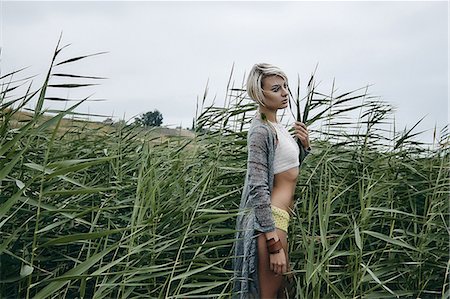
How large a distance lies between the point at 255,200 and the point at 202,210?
0.68 ft

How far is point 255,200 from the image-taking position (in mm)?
2396

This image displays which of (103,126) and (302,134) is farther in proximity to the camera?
(103,126)

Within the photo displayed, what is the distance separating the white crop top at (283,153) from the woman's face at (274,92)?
0.08 m

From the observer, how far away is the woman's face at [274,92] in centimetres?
249

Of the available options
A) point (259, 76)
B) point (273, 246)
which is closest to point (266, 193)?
point (273, 246)

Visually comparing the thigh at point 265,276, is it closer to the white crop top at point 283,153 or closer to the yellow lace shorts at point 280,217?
the yellow lace shorts at point 280,217

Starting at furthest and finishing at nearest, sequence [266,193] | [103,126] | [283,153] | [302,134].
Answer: [103,126] < [302,134] < [283,153] < [266,193]

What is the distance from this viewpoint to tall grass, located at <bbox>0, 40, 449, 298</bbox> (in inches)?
96.0

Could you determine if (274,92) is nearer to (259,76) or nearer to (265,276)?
(259,76)

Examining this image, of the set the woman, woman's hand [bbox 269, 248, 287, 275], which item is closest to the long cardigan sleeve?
the woman

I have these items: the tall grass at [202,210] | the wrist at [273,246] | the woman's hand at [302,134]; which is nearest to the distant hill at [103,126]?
the tall grass at [202,210]

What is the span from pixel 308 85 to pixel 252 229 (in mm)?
851

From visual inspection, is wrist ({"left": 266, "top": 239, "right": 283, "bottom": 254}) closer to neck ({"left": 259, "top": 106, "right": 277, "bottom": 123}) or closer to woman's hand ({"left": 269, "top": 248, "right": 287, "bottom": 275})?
woman's hand ({"left": 269, "top": 248, "right": 287, "bottom": 275})

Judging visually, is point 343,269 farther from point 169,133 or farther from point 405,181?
point 169,133
